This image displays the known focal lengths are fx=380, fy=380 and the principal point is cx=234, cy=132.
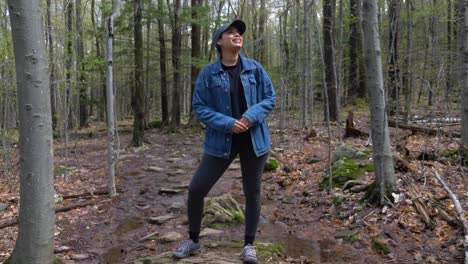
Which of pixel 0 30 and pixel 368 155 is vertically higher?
pixel 0 30

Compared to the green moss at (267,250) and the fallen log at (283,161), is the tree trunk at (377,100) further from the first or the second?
the fallen log at (283,161)

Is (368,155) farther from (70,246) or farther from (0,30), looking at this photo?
(0,30)

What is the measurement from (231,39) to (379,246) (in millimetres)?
2769

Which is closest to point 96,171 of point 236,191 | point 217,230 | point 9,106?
point 9,106

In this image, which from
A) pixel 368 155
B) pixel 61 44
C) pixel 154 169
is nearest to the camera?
pixel 368 155

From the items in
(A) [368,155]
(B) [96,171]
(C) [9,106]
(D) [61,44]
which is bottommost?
(B) [96,171]

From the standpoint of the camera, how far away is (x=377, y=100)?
5.01 metres

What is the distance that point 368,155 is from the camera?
7.59 metres

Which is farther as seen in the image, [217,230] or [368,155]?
[368,155]

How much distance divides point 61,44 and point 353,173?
822 centimetres

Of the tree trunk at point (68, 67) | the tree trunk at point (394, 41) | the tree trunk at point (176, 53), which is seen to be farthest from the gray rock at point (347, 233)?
the tree trunk at point (176, 53)

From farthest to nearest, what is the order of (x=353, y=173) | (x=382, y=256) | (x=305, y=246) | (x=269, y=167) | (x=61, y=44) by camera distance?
(x=61, y=44) < (x=269, y=167) < (x=353, y=173) < (x=305, y=246) < (x=382, y=256)

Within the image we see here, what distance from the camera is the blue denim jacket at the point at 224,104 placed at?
3031 millimetres

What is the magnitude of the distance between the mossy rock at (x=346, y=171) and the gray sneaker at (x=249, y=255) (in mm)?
3366
